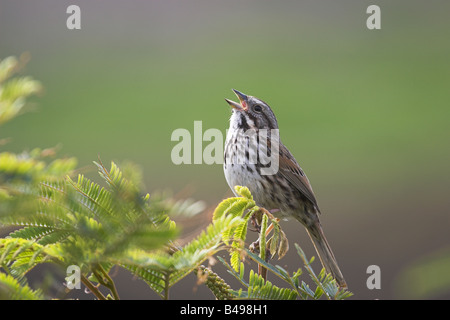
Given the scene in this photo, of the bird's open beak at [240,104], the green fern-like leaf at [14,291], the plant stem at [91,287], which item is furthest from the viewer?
the bird's open beak at [240,104]

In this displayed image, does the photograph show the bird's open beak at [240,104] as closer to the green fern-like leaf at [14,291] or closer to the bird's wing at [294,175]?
the bird's wing at [294,175]

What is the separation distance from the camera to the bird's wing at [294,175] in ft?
13.0

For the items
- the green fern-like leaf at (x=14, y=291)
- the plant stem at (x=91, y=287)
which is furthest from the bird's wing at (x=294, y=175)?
the green fern-like leaf at (x=14, y=291)

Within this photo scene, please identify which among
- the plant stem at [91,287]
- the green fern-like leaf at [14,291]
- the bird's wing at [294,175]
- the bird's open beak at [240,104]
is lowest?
the bird's wing at [294,175]

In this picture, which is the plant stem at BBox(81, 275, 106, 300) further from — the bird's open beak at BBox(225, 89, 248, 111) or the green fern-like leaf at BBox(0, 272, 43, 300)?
the bird's open beak at BBox(225, 89, 248, 111)

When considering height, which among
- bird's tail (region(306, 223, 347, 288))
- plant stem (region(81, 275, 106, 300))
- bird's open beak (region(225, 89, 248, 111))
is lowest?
bird's tail (region(306, 223, 347, 288))

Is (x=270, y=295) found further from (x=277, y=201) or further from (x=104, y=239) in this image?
(x=277, y=201)

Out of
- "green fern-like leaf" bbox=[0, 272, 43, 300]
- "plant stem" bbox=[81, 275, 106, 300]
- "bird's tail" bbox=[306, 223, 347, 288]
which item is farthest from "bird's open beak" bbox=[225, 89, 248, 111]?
"green fern-like leaf" bbox=[0, 272, 43, 300]

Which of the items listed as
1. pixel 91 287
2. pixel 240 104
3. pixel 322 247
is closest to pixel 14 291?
pixel 91 287

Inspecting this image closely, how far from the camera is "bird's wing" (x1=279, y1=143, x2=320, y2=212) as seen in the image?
3.97 m

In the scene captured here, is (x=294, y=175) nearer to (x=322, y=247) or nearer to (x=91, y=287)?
(x=322, y=247)

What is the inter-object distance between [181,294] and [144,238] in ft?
19.4

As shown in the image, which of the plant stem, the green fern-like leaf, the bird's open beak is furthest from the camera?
the bird's open beak
